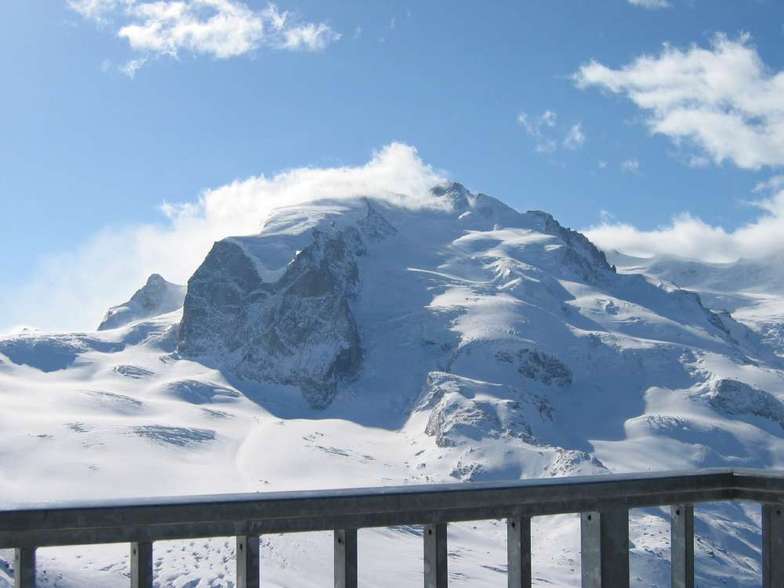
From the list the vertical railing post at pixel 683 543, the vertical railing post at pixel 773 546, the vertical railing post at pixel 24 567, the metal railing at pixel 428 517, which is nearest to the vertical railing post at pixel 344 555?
the metal railing at pixel 428 517

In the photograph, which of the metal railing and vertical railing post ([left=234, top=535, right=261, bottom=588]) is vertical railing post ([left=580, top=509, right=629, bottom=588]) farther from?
vertical railing post ([left=234, top=535, right=261, bottom=588])

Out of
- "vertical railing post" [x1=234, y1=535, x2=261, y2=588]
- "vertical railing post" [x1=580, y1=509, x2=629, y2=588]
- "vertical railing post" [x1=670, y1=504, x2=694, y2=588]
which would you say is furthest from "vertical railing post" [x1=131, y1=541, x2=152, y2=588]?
"vertical railing post" [x1=670, y1=504, x2=694, y2=588]

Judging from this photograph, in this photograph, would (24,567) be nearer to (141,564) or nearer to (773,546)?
(141,564)

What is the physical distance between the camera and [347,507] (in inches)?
241

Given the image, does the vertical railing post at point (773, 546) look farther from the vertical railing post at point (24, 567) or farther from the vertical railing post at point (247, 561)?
the vertical railing post at point (24, 567)

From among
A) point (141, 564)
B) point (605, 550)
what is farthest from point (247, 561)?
point (605, 550)

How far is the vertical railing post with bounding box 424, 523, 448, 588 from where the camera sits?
20.9 feet

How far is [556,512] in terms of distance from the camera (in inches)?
269

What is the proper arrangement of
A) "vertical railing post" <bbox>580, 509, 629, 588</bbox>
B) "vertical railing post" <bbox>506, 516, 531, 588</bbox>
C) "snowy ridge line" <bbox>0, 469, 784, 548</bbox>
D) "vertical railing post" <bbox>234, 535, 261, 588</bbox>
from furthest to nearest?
"vertical railing post" <bbox>580, 509, 629, 588</bbox>, "vertical railing post" <bbox>506, 516, 531, 588</bbox>, "vertical railing post" <bbox>234, 535, 261, 588</bbox>, "snowy ridge line" <bbox>0, 469, 784, 548</bbox>

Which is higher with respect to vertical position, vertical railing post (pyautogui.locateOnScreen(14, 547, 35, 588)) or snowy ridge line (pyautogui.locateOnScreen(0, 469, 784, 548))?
snowy ridge line (pyautogui.locateOnScreen(0, 469, 784, 548))

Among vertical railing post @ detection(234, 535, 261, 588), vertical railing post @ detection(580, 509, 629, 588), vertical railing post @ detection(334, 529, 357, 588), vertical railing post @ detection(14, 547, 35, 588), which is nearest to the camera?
vertical railing post @ detection(14, 547, 35, 588)

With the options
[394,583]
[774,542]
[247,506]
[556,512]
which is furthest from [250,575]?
[394,583]

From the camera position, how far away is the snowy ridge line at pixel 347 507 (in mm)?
5457

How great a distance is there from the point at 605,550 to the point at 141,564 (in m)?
3.21
